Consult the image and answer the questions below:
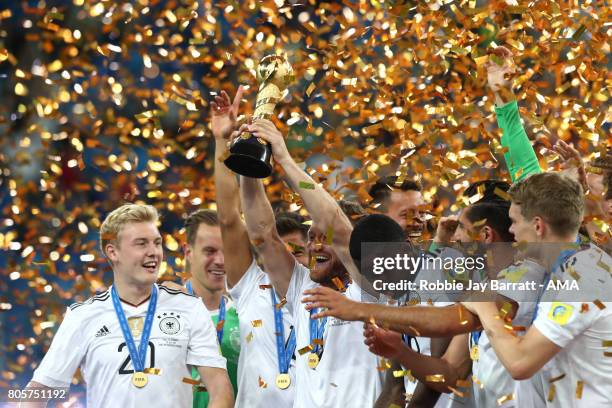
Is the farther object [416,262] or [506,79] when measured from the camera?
[506,79]

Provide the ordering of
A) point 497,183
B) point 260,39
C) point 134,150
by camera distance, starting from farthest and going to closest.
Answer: point 134,150
point 260,39
point 497,183

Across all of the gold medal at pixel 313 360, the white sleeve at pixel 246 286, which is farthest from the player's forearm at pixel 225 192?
the gold medal at pixel 313 360

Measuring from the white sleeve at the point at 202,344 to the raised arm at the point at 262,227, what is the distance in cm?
43

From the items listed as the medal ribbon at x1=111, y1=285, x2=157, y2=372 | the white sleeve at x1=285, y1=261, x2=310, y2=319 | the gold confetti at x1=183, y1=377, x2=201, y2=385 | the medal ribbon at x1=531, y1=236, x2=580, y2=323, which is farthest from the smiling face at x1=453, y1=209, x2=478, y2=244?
the medal ribbon at x1=111, y1=285, x2=157, y2=372

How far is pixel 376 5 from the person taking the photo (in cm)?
770

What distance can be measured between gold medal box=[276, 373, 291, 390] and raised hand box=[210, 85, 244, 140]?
1.20m

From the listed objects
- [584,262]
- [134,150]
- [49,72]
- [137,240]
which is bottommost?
[584,262]

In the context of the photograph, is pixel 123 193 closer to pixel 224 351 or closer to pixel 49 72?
pixel 49 72

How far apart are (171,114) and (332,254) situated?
18.2 ft

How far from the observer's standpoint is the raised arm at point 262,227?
4.81m

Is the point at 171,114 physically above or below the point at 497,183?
above

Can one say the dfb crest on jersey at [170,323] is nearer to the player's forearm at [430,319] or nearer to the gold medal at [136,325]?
the gold medal at [136,325]

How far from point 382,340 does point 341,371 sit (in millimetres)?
608

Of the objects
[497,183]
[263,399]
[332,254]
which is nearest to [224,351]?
[263,399]
